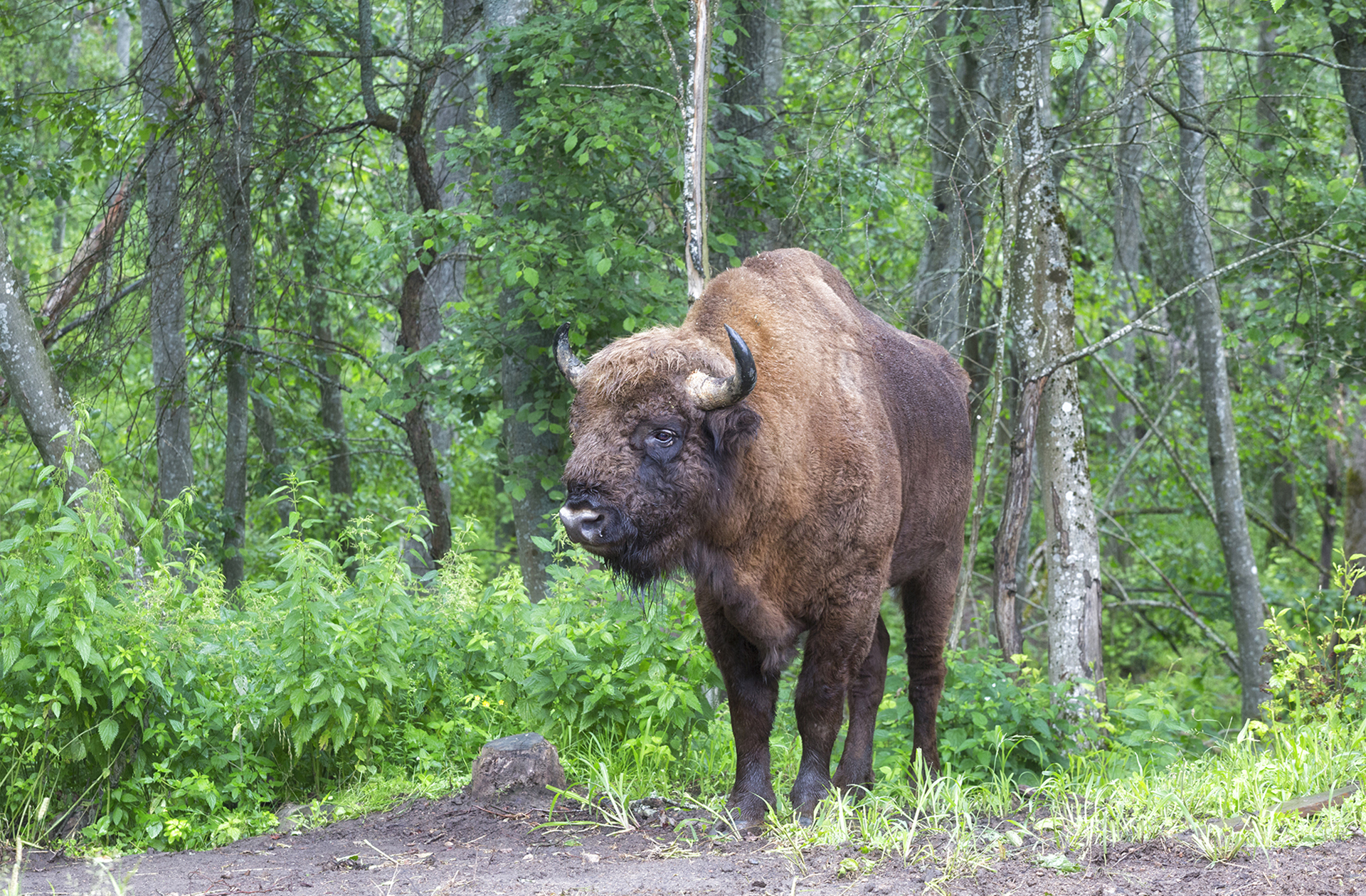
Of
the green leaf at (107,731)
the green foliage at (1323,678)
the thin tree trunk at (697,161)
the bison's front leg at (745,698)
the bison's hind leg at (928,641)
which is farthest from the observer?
the thin tree trunk at (697,161)

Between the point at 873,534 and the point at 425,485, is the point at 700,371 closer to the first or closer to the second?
the point at 873,534

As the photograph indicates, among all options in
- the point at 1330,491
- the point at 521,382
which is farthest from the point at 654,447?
the point at 1330,491

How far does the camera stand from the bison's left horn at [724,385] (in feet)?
14.3

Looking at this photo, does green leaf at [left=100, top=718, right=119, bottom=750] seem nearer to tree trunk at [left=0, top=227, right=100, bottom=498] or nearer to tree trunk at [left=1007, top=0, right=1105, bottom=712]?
tree trunk at [left=0, top=227, right=100, bottom=498]

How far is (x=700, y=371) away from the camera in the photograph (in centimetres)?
460

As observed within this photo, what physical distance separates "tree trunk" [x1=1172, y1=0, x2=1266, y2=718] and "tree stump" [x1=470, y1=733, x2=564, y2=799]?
6.88 meters

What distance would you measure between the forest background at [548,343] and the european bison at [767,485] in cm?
96

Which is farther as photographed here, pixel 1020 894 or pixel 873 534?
pixel 873 534

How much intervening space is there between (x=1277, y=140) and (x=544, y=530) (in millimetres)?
7324

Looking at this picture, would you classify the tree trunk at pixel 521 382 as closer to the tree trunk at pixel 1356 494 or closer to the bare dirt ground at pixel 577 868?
the bare dirt ground at pixel 577 868

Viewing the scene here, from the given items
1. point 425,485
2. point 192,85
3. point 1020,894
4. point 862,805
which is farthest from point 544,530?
point 1020,894

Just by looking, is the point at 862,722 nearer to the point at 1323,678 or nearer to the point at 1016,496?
the point at 1016,496

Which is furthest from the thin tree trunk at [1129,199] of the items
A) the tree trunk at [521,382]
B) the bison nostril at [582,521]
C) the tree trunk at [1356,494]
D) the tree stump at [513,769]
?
the tree stump at [513,769]

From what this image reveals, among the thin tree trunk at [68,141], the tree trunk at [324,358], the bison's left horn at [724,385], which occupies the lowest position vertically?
the bison's left horn at [724,385]
